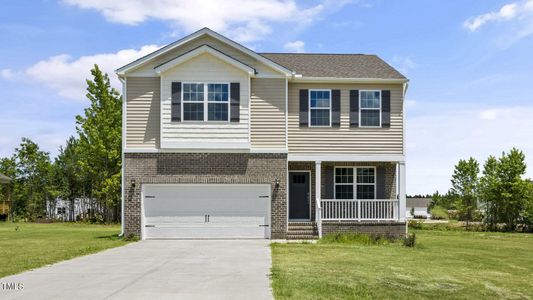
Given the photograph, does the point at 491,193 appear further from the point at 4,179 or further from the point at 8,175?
the point at 8,175

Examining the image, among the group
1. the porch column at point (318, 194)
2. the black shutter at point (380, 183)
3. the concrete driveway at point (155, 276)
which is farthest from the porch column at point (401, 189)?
the concrete driveway at point (155, 276)

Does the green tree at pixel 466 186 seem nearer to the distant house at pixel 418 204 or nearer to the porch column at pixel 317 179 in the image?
the porch column at pixel 317 179

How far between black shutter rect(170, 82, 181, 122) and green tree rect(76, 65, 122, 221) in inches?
659

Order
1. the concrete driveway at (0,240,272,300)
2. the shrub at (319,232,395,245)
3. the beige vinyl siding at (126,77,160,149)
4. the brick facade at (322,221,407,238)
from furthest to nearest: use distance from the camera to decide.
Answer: the brick facade at (322,221,407,238) < the beige vinyl siding at (126,77,160,149) < the shrub at (319,232,395,245) < the concrete driveway at (0,240,272,300)

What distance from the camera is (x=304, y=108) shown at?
22703mm

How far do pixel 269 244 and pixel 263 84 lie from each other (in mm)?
6235

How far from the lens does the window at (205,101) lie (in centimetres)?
2134

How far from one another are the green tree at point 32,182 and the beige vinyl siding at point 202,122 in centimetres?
2470

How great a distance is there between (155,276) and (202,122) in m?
10.3

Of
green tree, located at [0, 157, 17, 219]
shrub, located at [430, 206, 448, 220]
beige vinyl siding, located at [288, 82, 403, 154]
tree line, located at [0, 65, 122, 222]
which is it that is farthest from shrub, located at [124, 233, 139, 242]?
shrub, located at [430, 206, 448, 220]

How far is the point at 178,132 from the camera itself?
21.2 m

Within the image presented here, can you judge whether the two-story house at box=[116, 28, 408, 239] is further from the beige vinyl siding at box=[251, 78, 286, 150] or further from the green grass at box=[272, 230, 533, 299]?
the green grass at box=[272, 230, 533, 299]

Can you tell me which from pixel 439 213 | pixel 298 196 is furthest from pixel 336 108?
pixel 439 213

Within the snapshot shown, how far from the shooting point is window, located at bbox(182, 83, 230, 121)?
2134 centimetres
